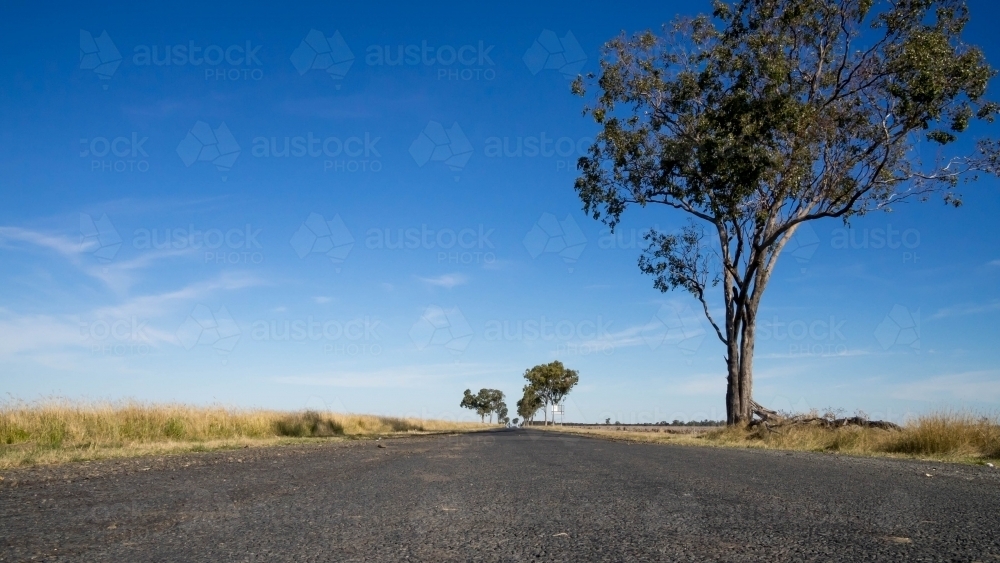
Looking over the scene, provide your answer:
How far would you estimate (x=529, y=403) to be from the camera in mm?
93375

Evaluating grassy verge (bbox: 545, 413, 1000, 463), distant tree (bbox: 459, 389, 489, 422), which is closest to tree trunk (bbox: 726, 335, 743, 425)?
grassy verge (bbox: 545, 413, 1000, 463)

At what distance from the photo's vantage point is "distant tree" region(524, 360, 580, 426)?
77812 millimetres

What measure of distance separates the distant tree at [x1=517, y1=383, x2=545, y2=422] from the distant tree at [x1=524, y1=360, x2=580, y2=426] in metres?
0.73

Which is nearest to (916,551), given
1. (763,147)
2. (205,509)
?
(205,509)

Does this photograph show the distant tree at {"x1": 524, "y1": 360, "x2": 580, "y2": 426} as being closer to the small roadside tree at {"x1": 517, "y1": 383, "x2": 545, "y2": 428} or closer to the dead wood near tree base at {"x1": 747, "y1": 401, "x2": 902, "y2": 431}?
the small roadside tree at {"x1": 517, "y1": 383, "x2": 545, "y2": 428}

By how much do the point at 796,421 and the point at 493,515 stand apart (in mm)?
17658

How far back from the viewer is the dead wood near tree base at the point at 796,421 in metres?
18.5

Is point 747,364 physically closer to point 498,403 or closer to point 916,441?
point 916,441

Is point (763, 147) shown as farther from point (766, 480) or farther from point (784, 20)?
point (766, 480)

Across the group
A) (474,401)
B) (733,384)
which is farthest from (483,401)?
(733,384)

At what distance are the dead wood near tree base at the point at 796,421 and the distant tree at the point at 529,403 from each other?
5911 cm

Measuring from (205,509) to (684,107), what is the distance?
20049mm

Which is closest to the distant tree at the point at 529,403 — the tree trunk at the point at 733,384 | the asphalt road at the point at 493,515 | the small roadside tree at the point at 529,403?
the small roadside tree at the point at 529,403

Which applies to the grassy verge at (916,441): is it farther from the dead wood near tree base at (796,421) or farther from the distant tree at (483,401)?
the distant tree at (483,401)
